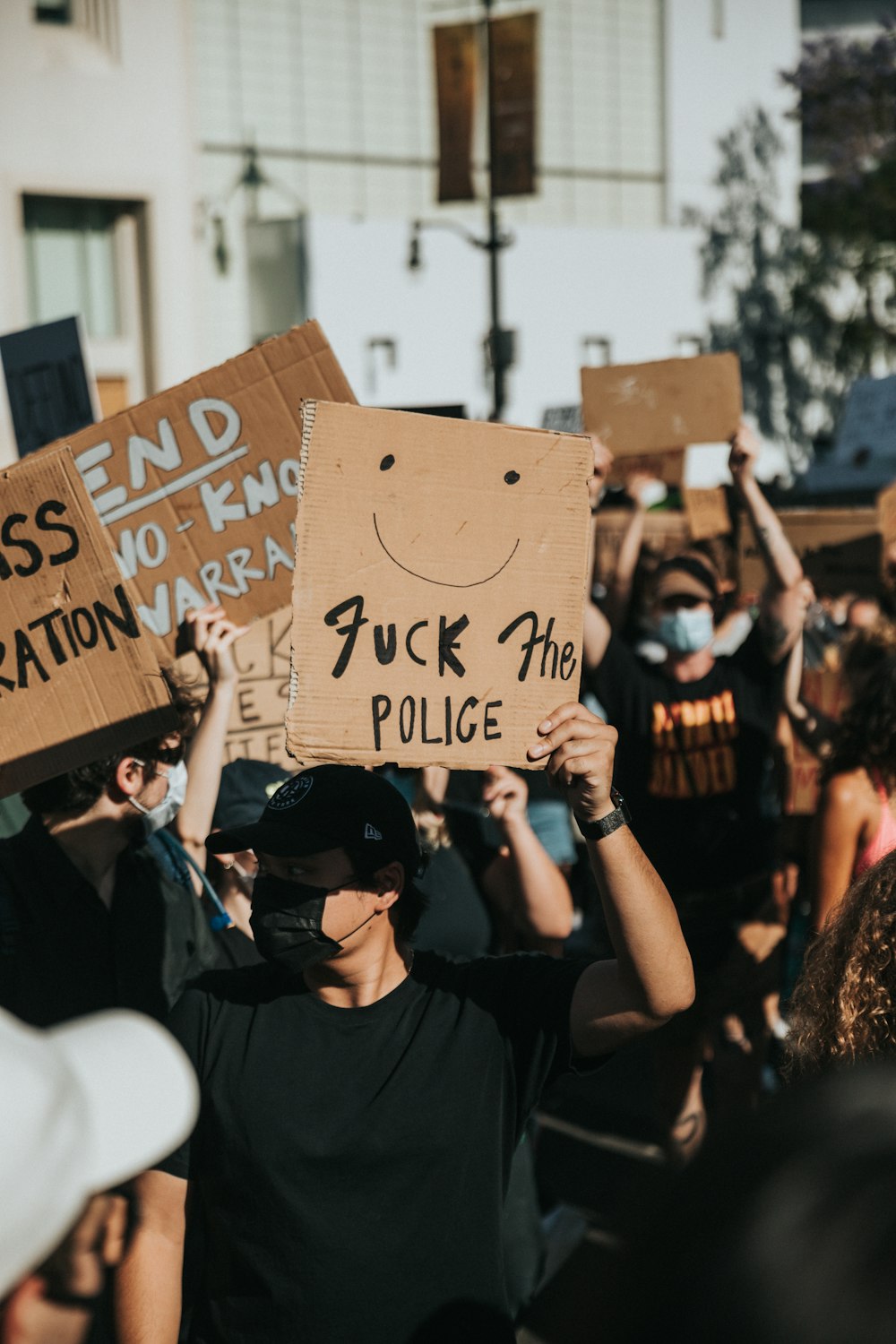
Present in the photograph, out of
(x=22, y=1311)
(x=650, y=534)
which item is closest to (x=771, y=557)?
(x=22, y=1311)

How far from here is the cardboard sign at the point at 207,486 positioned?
3033 millimetres

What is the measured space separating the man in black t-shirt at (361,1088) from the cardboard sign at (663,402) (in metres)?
2.91

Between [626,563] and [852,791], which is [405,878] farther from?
Answer: [626,563]

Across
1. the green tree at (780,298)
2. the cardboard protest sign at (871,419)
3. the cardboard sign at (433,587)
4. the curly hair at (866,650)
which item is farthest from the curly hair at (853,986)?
the green tree at (780,298)

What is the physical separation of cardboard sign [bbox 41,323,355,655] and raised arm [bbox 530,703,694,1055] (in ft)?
3.87

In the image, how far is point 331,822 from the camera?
2.23 meters

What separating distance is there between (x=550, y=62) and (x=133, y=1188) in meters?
24.1

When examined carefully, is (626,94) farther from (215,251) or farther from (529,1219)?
(529,1219)

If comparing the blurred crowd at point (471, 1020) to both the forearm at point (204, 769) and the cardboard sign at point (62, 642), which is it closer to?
the forearm at point (204, 769)

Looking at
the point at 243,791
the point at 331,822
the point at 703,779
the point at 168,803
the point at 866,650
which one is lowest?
the point at 703,779

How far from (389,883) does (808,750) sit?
258 centimetres

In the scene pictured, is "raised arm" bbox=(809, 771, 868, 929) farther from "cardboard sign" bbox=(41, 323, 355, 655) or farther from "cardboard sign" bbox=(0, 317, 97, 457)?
"cardboard sign" bbox=(0, 317, 97, 457)

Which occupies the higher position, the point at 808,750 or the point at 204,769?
the point at 204,769

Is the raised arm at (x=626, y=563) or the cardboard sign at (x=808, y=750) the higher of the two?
the raised arm at (x=626, y=563)
